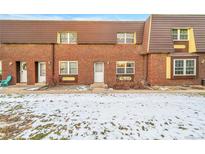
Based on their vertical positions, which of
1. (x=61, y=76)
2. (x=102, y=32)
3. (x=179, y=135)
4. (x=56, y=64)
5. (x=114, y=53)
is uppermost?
(x=102, y=32)

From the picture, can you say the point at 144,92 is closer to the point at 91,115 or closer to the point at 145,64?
the point at 145,64

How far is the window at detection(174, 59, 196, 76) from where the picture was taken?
594 inches

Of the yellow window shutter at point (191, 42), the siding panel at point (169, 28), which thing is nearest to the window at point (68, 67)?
the siding panel at point (169, 28)

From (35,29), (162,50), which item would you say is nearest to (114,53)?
(162,50)

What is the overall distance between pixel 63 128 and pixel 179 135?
3.30 meters

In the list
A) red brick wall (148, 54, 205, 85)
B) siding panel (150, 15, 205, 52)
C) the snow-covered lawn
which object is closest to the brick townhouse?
red brick wall (148, 54, 205, 85)

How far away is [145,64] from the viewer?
1634 cm

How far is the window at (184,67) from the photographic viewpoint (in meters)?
15.1

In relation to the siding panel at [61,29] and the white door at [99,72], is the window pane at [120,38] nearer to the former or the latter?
the siding panel at [61,29]

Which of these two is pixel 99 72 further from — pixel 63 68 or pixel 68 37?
pixel 68 37

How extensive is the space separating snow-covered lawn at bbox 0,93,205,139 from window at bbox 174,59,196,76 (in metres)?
6.37

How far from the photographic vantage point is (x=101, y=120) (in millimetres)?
6246

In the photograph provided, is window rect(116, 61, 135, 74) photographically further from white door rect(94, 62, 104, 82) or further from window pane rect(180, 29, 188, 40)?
window pane rect(180, 29, 188, 40)

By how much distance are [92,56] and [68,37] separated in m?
2.81
